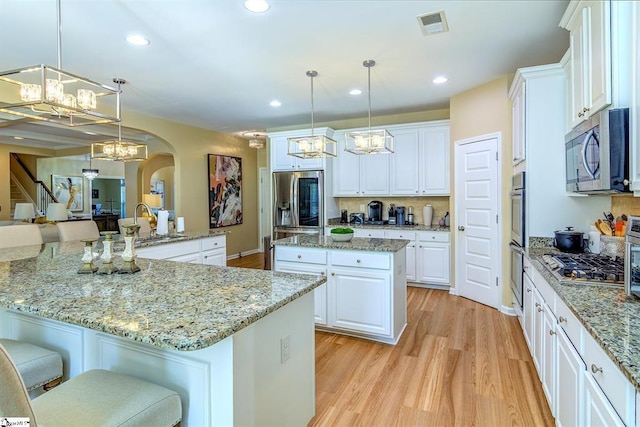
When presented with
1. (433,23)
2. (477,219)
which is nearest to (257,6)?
(433,23)

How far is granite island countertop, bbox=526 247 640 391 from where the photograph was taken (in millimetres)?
998

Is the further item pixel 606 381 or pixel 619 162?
pixel 619 162

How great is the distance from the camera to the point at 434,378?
2.50 m

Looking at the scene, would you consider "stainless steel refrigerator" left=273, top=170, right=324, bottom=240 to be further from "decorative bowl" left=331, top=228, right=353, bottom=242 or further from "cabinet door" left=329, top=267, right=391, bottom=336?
"cabinet door" left=329, top=267, right=391, bottom=336

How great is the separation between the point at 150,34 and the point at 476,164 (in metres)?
3.73

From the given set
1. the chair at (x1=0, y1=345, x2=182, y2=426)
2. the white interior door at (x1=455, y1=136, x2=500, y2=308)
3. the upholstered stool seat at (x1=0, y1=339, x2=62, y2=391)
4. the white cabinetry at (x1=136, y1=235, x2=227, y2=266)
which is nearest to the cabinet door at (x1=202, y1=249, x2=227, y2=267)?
the white cabinetry at (x1=136, y1=235, x2=227, y2=266)

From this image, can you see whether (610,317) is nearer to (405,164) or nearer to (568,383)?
(568,383)

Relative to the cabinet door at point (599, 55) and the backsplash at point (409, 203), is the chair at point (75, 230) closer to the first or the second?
the backsplash at point (409, 203)

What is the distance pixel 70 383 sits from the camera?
1.23 metres

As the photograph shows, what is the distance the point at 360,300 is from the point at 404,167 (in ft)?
9.29

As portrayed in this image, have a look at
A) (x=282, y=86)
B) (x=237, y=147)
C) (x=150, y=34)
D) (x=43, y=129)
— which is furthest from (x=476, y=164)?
(x=43, y=129)

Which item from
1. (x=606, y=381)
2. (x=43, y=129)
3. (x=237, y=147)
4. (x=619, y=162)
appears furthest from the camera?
(x=237, y=147)

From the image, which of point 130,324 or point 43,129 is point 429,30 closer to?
point 130,324

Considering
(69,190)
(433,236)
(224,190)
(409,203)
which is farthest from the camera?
(69,190)
